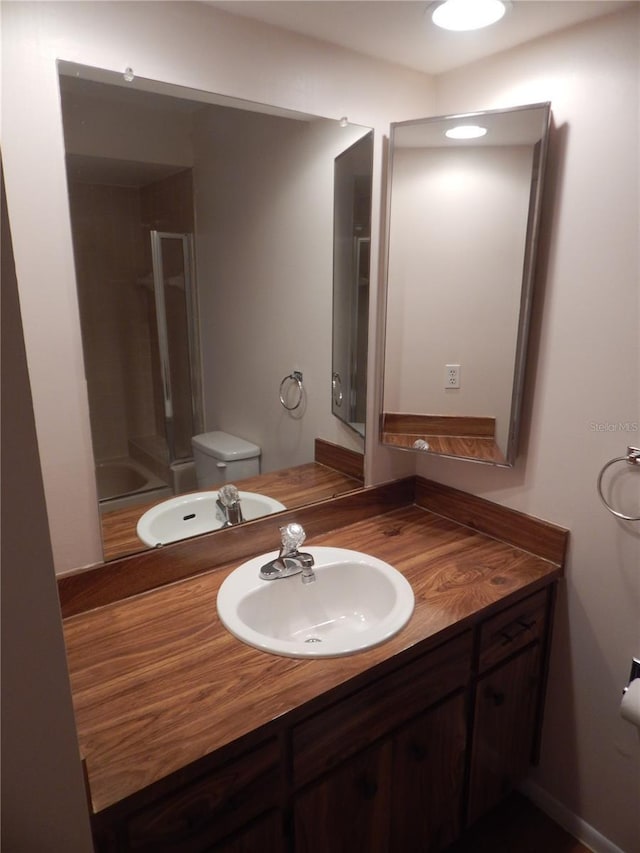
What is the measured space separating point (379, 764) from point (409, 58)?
1832 mm

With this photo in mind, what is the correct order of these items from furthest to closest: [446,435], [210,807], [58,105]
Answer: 1. [446,435]
2. [58,105]
3. [210,807]

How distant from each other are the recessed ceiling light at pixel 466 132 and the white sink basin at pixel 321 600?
123 centimetres

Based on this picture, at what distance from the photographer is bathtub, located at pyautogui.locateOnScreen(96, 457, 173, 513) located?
128 centimetres

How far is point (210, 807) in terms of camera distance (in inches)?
36.8

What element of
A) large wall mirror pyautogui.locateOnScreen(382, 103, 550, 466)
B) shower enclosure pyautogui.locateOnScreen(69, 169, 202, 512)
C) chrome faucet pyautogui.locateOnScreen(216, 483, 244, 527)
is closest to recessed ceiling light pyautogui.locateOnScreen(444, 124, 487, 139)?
large wall mirror pyautogui.locateOnScreen(382, 103, 550, 466)

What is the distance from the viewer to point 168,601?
133cm

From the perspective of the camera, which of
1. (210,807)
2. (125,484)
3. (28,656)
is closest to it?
(28,656)

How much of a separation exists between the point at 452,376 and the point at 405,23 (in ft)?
3.06

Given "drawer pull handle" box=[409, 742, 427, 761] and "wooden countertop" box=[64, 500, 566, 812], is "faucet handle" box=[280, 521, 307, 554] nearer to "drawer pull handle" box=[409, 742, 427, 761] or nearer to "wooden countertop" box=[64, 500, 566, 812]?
"wooden countertop" box=[64, 500, 566, 812]

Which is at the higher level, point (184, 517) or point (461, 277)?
point (461, 277)

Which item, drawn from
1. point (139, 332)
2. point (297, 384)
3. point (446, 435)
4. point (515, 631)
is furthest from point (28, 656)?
point (446, 435)

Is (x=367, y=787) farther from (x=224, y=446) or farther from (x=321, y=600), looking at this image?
(x=224, y=446)

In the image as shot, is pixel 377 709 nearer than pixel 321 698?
No

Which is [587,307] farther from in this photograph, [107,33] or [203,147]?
[107,33]
